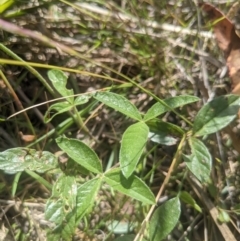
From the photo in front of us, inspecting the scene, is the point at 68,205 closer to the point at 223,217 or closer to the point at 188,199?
the point at 188,199

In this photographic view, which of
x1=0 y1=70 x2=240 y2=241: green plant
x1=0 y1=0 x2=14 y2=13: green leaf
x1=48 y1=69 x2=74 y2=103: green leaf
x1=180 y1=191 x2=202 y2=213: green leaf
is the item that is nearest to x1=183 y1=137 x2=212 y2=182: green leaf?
x1=0 y1=70 x2=240 y2=241: green plant

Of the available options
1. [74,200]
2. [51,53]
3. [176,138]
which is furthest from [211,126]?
[51,53]

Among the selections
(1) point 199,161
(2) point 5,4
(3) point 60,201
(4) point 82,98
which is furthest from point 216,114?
(2) point 5,4

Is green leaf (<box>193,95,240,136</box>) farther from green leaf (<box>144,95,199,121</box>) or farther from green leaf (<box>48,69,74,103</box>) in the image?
green leaf (<box>48,69,74,103</box>)

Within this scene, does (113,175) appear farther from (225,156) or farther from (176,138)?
(225,156)

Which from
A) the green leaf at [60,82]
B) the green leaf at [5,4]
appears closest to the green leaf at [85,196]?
the green leaf at [60,82]
